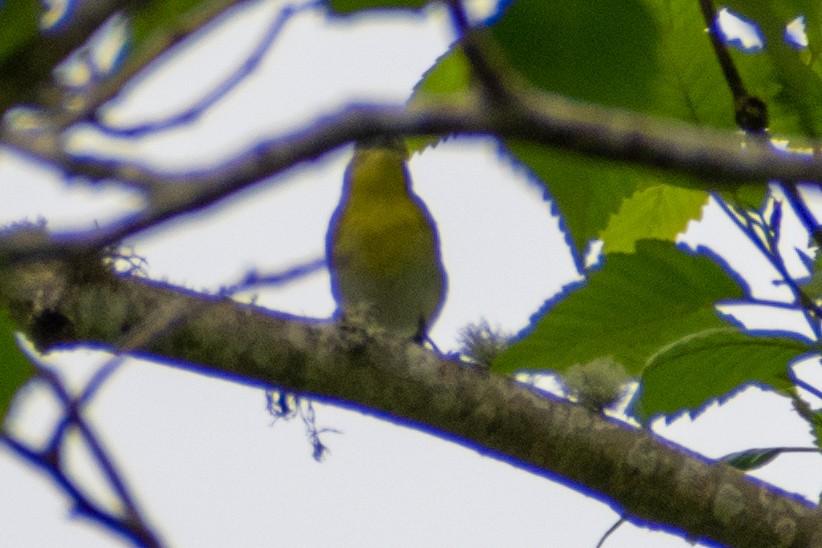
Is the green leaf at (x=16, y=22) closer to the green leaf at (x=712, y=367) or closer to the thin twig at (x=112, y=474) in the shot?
the thin twig at (x=112, y=474)

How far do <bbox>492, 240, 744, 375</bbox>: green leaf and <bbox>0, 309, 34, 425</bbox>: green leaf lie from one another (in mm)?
768

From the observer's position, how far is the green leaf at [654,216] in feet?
5.67

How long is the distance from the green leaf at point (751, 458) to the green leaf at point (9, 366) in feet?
3.93

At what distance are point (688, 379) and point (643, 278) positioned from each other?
160 mm

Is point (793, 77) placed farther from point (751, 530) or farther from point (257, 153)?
point (751, 530)

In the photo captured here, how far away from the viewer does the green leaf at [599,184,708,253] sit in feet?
5.67

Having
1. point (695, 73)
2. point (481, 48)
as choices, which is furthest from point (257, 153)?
point (695, 73)

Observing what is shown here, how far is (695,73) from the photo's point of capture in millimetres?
1312

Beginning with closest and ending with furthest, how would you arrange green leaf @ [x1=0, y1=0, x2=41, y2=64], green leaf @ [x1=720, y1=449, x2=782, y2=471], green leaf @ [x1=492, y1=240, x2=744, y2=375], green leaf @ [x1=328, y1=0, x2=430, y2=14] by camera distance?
green leaf @ [x1=0, y1=0, x2=41, y2=64] < green leaf @ [x1=328, y1=0, x2=430, y2=14] < green leaf @ [x1=492, y1=240, x2=744, y2=375] < green leaf @ [x1=720, y1=449, x2=782, y2=471]

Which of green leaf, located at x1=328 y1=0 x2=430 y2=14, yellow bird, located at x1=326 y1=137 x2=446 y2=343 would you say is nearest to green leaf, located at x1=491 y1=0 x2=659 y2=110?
green leaf, located at x1=328 y1=0 x2=430 y2=14

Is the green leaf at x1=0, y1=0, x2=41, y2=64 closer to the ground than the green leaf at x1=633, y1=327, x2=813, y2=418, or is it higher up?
closer to the ground

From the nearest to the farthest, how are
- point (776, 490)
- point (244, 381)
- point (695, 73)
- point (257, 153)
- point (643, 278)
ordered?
1. point (257, 153)
2. point (695, 73)
3. point (643, 278)
4. point (244, 381)
5. point (776, 490)

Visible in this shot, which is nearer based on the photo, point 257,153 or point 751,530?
point 257,153

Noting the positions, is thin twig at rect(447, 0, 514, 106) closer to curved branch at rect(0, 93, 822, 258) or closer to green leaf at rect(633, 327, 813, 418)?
curved branch at rect(0, 93, 822, 258)
